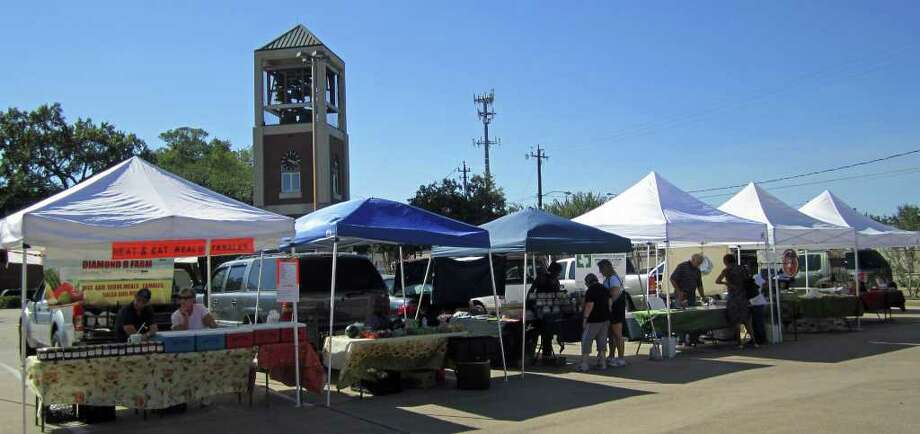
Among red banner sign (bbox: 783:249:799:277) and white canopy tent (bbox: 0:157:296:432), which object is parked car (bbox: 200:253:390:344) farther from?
red banner sign (bbox: 783:249:799:277)

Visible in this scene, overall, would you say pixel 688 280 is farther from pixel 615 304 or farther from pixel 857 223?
pixel 857 223

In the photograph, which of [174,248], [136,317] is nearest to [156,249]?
[174,248]

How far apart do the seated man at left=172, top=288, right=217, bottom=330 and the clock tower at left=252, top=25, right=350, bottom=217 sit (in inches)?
1051

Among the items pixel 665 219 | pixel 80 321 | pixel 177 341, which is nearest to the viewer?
pixel 177 341

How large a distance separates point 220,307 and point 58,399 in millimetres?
5649

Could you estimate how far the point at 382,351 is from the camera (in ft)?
31.5

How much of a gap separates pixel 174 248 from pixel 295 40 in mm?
29181

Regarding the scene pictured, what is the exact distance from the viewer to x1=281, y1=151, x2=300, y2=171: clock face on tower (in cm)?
3788

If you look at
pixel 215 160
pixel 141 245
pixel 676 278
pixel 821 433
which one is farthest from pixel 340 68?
pixel 215 160

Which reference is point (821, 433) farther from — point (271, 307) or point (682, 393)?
point (271, 307)

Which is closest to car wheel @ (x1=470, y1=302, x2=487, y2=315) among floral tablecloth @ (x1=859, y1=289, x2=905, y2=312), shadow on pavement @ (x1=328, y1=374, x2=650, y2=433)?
shadow on pavement @ (x1=328, y1=374, x2=650, y2=433)

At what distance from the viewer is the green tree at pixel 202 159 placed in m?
65.8

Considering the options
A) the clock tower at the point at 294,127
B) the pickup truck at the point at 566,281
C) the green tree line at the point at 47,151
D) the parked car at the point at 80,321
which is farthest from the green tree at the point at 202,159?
the parked car at the point at 80,321

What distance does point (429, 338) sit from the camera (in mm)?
10070
